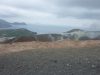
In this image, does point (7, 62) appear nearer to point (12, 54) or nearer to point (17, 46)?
point (12, 54)

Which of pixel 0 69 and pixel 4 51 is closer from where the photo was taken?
pixel 0 69

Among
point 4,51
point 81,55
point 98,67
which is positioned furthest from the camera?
point 4,51

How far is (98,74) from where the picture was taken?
35.7 feet

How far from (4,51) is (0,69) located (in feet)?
13.3

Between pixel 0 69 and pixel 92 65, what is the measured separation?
3901mm

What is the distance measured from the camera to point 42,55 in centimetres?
1451

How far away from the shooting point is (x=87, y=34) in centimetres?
2602

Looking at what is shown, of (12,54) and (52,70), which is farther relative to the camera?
(12,54)

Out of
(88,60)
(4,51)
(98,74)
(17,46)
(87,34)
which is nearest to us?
(98,74)

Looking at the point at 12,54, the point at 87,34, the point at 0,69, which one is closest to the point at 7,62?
the point at 0,69

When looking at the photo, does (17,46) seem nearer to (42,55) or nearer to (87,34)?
(42,55)

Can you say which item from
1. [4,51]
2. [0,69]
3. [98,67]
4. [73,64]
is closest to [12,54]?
[4,51]

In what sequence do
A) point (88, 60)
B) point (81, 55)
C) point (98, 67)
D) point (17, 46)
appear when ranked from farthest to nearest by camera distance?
point (17, 46) → point (81, 55) → point (88, 60) → point (98, 67)

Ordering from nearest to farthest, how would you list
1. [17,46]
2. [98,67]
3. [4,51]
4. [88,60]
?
[98,67], [88,60], [4,51], [17,46]
